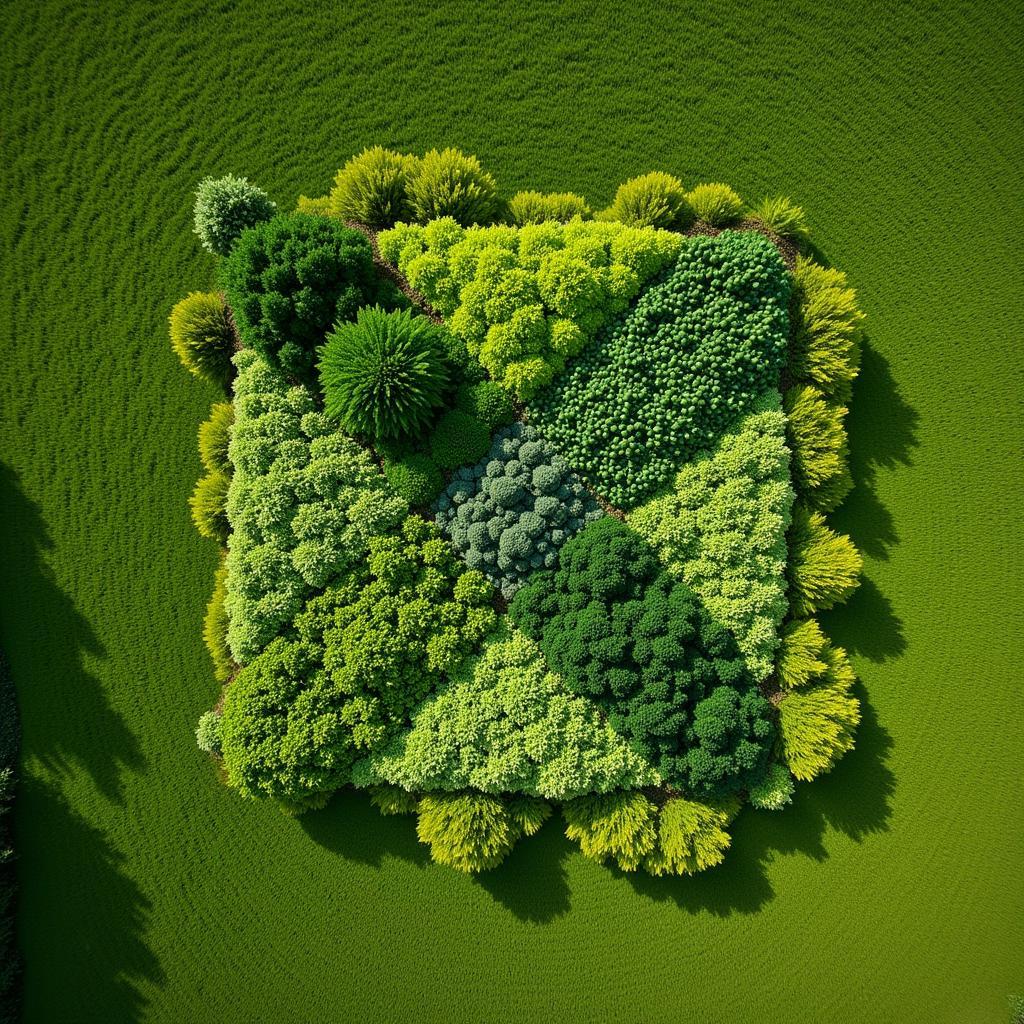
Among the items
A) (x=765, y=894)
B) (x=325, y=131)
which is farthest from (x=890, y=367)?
(x=325, y=131)

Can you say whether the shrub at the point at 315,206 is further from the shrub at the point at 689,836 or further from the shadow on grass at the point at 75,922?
the shrub at the point at 689,836

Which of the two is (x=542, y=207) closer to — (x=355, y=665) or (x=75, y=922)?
(x=355, y=665)

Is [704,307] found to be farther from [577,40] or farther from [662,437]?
[577,40]

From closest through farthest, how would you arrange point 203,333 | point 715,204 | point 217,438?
point 715,204 < point 203,333 < point 217,438

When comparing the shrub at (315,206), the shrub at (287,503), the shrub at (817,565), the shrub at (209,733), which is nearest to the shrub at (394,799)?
the shrub at (209,733)

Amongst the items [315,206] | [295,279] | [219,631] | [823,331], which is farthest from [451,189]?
[219,631]

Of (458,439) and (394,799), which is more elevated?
(458,439)

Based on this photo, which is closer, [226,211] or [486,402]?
[226,211]
